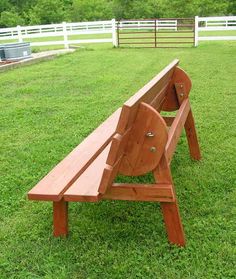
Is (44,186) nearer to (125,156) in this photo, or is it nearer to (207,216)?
(125,156)

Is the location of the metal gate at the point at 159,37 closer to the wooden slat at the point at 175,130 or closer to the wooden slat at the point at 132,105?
the wooden slat at the point at 175,130

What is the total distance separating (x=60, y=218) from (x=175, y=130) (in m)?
1.11

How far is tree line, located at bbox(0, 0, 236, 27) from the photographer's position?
45750mm

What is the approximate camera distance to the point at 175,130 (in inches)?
131

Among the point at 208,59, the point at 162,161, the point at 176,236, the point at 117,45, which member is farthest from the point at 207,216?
the point at 117,45

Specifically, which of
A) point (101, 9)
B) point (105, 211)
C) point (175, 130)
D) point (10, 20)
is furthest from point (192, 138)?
point (101, 9)

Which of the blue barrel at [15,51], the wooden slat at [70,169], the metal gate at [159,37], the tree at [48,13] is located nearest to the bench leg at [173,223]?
the wooden slat at [70,169]

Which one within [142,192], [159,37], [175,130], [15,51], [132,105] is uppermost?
[132,105]

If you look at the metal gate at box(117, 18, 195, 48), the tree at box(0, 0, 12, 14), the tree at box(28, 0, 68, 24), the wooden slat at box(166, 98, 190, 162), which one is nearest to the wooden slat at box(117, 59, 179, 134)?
the wooden slat at box(166, 98, 190, 162)

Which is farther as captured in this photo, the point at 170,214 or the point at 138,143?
the point at 170,214

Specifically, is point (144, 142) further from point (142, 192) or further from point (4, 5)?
point (4, 5)

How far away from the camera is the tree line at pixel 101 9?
45750 millimetres

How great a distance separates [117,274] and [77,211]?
858 millimetres

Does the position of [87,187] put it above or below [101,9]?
above
